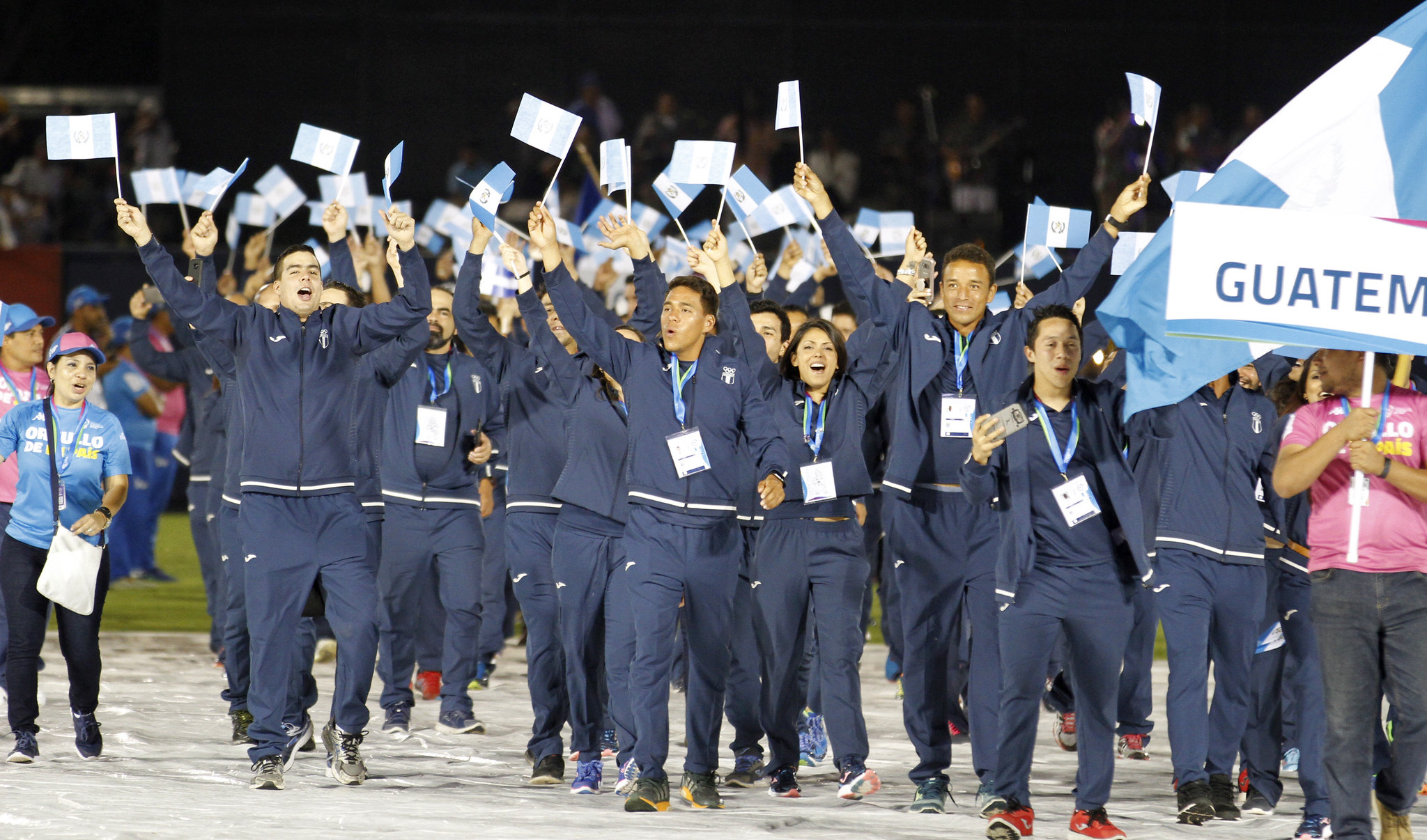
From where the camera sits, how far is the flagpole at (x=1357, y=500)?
5.49 meters

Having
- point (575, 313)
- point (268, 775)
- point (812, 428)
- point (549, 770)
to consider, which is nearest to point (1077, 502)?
point (812, 428)

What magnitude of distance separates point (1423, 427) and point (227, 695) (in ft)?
18.2

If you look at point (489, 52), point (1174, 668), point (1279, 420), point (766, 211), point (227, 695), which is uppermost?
point (489, 52)

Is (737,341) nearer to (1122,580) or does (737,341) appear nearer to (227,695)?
(1122,580)

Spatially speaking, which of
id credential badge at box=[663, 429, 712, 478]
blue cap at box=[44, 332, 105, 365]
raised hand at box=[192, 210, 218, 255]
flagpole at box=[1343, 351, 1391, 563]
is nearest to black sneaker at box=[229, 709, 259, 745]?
blue cap at box=[44, 332, 105, 365]

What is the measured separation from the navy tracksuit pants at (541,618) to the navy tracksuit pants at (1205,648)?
254 cm

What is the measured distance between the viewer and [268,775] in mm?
6660

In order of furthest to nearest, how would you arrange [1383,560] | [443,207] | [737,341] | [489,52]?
[489,52] < [443,207] < [737,341] < [1383,560]

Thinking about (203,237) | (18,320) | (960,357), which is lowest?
(960,357)

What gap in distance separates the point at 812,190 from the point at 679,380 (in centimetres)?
110

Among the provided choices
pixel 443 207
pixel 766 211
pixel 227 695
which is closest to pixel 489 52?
pixel 443 207

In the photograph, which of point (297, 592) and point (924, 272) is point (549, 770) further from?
point (924, 272)

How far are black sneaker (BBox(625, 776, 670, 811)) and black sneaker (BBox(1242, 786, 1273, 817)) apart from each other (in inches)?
91.1

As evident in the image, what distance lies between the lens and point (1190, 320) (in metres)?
5.79
